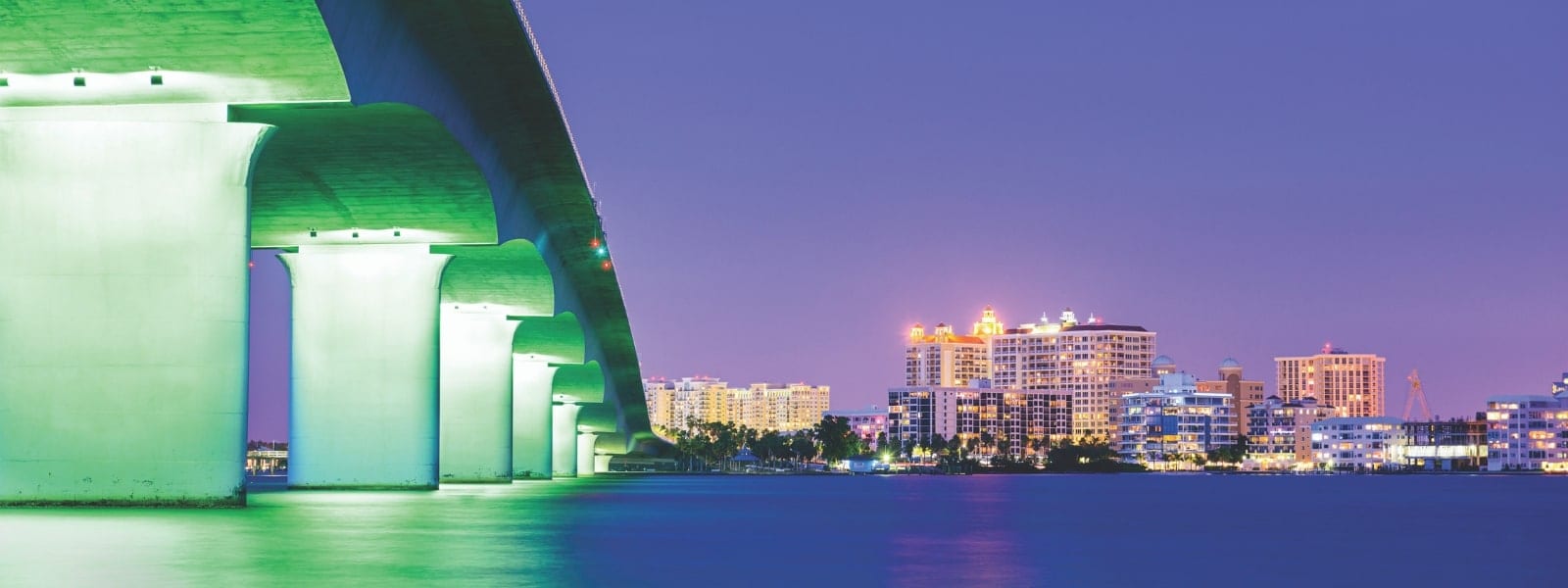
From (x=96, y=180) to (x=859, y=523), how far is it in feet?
47.7

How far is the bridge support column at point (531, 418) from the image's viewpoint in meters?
104

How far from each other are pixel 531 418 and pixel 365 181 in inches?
2293

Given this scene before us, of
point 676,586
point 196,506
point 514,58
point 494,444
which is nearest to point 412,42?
point 514,58

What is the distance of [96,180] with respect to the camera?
34.3 meters

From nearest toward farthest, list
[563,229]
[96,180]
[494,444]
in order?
[96,180], [563,229], [494,444]

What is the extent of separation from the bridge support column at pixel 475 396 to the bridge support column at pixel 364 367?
913 inches

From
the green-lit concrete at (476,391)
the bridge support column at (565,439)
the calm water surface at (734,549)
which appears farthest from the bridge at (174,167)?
the bridge support column at (565,439)

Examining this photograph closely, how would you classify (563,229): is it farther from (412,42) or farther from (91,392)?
(91,392)

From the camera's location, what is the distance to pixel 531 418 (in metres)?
106

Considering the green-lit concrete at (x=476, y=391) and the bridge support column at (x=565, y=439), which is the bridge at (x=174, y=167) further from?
the bridge support column at (x=565, y=439)

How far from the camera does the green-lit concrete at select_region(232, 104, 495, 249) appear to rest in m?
40.0

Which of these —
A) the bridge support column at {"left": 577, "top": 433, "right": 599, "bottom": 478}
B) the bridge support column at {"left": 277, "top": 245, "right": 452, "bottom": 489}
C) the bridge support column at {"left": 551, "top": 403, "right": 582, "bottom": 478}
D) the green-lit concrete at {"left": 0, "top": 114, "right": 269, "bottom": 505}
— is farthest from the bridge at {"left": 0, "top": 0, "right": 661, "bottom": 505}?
the bridge support column at {"left": 577, "top": 433, "right": 599, "bottom": 478}

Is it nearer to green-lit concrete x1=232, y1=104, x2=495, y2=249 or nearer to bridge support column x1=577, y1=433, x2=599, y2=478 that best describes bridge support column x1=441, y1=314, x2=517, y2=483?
green-lit concrete x1=232, y1=104, x2=495, y2=249

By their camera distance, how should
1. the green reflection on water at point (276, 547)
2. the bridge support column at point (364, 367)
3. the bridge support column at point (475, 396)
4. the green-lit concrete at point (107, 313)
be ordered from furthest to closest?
1. the bridge support column at point (475, 396)
2. the bridge support column at point (364, 367)
3. the green-lit concrete at point (107, 313)
4. the green reflection on water at point (276, 547)
